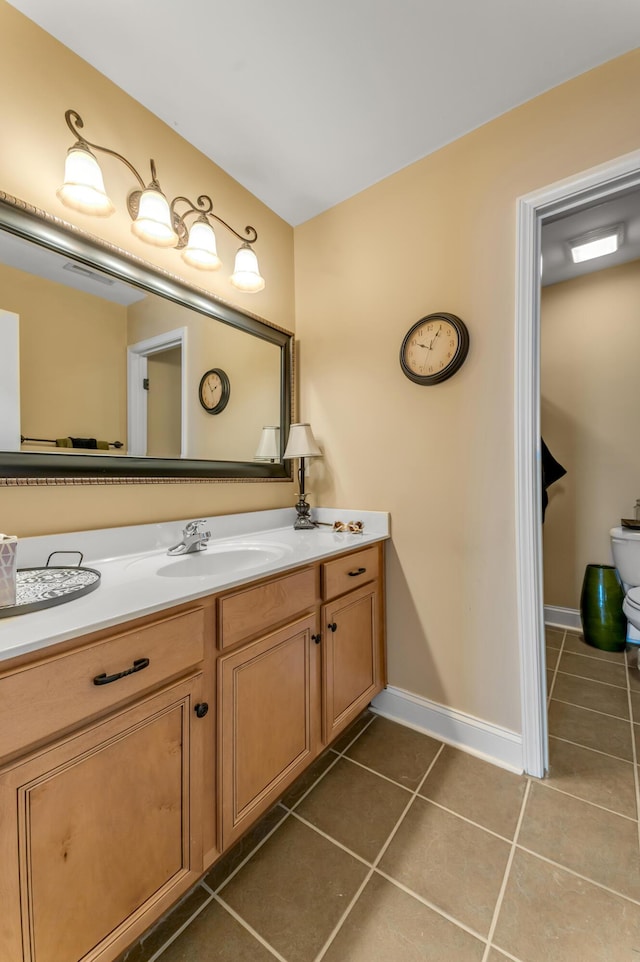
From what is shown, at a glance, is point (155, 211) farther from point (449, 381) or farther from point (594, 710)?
point (594, 710)

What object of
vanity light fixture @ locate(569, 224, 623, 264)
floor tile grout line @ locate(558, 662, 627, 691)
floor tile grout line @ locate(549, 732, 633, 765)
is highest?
vanity light fixture @ locate(569, 224, 623, 264)

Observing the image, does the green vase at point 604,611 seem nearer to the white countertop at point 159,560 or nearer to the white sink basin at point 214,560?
the white countertop at point 159,560

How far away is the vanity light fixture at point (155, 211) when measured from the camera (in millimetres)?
1170

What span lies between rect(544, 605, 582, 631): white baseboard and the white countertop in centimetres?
181

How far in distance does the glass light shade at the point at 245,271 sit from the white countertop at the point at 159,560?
103cm

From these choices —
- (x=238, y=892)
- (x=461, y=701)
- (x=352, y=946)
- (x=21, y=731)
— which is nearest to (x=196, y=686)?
(x=21, y=731)

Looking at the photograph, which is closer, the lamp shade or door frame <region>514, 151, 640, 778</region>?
door frame <region>514, 151, 640, 778</region>

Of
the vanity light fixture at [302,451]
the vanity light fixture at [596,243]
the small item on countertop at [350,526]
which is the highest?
the vanity light fixture at [596,243]

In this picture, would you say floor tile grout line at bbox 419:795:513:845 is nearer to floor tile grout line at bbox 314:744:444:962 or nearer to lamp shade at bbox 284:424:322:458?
floor tile grout line at bbox 314:744:444:962

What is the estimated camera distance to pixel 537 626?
1433 mm

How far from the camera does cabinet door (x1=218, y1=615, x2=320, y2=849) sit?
106cm

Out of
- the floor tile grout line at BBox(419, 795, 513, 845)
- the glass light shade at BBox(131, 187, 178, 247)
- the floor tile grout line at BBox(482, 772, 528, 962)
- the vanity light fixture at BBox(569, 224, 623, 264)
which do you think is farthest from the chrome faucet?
the vanity light fixture at BBox(569, 224, 623, 264)

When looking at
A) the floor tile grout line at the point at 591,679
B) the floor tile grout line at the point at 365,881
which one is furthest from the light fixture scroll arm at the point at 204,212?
the floor tile grout line at the point at 591,679

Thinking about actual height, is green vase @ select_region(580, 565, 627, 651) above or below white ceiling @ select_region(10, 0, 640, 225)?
below
